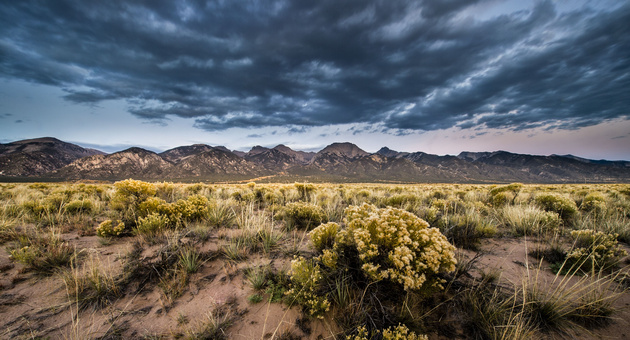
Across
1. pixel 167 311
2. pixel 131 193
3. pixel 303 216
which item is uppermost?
pixel 131 193

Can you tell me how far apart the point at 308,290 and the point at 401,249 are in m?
1.21

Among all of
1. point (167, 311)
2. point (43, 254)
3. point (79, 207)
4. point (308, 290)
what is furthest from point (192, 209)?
point (79, 207)

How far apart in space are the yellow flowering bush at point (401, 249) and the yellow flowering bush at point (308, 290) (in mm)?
590

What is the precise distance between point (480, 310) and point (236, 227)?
4768 millimetres

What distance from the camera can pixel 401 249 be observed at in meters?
2.31

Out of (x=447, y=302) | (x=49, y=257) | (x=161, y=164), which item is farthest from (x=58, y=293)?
(x=161, y=164)

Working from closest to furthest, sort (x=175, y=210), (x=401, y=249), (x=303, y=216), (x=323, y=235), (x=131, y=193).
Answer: (x=401, y=249)
(x=323, y=235)
(x=175, y=210)
(x=303, y=216)
(x=131, y=193)

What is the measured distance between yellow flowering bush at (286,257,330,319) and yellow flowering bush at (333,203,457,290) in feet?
1.94

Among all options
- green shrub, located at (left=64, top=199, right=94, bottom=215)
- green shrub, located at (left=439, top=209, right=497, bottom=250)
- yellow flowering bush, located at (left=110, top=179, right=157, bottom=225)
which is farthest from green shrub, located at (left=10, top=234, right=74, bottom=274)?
green shrub, located at (left=439, top=209, right=497, bottom=250)

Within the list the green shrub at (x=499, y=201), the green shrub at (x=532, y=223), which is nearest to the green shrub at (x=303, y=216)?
the green shrub at (x=532, y=223)

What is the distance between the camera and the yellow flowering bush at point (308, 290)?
2.42 metres

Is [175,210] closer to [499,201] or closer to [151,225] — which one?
[151,225]

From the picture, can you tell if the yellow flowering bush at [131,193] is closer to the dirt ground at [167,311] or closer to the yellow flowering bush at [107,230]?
the yellow flowering bush at [107,230]

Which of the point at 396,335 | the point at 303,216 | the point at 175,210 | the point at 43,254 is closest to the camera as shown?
the point at 396,335
